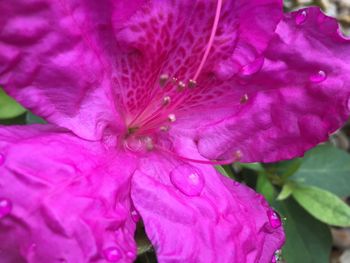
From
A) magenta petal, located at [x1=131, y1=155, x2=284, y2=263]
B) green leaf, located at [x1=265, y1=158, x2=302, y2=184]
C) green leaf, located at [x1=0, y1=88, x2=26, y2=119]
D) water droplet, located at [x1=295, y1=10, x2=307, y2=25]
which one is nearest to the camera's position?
magenta petal, located at [x1=131, y1=155, x2=284, y2=263]

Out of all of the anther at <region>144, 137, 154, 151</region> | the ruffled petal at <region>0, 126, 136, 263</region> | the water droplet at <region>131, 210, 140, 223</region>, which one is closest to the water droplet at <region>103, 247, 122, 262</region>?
the ruffled petal at <region>0, 126, 136, 263</region>

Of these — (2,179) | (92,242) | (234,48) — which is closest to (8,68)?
(2,179)

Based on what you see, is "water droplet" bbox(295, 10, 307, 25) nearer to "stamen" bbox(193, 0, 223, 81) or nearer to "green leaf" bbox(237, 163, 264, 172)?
"stamen" bbox(193, 0, 223, 81)

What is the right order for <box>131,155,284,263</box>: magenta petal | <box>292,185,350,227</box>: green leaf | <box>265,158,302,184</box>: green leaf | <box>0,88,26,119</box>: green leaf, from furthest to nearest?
<box>265,158,302,184</box>: green leaf
<box>292,185,350,227</box>: green leaf
<box>0,88,26,119</box>: green leaf
<box>131,155,284,263</box>: magenta petal

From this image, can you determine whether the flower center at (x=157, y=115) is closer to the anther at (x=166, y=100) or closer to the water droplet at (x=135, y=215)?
the anther at (x=166, y=100)

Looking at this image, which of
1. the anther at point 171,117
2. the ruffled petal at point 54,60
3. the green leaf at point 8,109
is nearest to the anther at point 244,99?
the anther at point 171,117

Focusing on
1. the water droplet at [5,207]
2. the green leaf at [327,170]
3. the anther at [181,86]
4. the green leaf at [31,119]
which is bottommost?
the green leaf at [327,170]

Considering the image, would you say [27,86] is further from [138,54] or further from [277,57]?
[277,57]

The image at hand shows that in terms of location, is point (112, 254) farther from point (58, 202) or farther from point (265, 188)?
point (265, 188)
